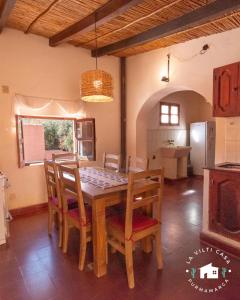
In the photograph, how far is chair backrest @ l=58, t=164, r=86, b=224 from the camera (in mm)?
1986

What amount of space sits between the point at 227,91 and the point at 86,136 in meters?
2.46

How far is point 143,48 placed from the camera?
152 inches

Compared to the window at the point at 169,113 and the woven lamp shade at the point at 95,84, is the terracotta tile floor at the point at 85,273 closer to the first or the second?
the woven lamp shade at the point at 95,84

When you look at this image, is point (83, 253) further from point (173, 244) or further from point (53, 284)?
point (173, 244)

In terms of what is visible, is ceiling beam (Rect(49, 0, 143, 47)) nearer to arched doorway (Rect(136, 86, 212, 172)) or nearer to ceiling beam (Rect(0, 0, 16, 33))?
ceiling beam (Rect(0, 0, 16, 33))

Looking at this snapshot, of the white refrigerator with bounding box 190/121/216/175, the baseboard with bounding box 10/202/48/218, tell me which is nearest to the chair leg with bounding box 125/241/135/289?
the baseboard with bounding box 10/202/48/218

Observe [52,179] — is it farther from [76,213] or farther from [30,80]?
[30,80]

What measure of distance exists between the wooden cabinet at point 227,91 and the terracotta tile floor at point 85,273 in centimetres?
157

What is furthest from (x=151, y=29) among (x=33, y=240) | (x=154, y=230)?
(x=33, y=240)

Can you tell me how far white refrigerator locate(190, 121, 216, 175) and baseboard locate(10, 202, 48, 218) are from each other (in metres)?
4.07

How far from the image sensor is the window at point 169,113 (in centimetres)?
570

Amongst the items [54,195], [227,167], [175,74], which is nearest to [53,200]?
[54,195]

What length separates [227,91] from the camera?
2.51 meters

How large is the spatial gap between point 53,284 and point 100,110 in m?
3.09
